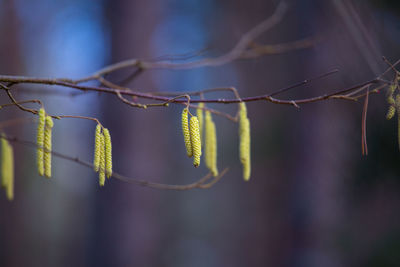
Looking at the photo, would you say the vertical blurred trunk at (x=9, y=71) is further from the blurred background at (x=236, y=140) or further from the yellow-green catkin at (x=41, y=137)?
the yellow-green catkin at (x=41, y=137)

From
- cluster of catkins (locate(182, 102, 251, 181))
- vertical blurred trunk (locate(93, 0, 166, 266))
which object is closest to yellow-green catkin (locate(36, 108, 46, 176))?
cluster of catkins (locate(182, 102, 251, 181))

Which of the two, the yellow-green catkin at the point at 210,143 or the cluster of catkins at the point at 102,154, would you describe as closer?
the cluster of catkins at the point at 102,154

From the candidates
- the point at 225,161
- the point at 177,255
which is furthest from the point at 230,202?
the point at 177,255

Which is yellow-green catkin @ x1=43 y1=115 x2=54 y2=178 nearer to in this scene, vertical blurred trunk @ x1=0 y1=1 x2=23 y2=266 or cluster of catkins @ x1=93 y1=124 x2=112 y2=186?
cluster of catkins @ x1=93 y1=124 x2=112 y2=186

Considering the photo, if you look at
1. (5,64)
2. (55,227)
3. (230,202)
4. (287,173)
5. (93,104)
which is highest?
(5,64)

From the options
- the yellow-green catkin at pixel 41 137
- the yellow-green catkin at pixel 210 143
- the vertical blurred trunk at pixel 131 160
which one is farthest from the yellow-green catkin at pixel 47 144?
the vertical blurred trunk at pixel 131 160

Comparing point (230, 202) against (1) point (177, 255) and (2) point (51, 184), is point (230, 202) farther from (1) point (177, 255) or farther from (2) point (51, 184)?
(2) point (51, 184)
